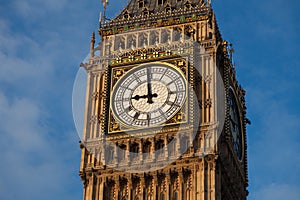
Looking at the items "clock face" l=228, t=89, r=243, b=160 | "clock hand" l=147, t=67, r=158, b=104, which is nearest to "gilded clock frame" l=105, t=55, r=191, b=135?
"clock hand" l=147, t=67, r=158, b=104

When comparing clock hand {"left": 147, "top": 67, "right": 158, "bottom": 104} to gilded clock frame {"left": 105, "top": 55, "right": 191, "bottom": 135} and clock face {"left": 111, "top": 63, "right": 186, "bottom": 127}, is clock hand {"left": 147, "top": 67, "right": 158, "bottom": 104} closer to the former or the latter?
clock face {"left": 111, "top": 63, "right": 186, "bottom": 127}

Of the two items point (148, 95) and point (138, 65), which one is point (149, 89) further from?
point (138, 65)

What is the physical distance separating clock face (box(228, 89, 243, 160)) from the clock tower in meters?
0.06

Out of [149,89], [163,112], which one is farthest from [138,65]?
[163,112]

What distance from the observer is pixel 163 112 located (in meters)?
60.2

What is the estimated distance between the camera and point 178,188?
58156mm

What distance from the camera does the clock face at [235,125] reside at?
62906mm

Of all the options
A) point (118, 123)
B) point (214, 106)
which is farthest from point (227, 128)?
point (118, 123)

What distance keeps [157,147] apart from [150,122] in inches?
57.2

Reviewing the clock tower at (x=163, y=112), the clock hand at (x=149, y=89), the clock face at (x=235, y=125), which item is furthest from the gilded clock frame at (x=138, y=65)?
the clock face at (x=235, y=125)

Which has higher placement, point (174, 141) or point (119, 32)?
point (119, 32)

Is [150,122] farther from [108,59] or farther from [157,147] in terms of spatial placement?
[108,59]

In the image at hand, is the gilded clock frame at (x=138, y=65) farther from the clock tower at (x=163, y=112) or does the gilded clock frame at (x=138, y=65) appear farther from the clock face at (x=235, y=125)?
the clock face at (x=235, y=125)

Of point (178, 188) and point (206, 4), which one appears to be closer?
point (178, 188)
